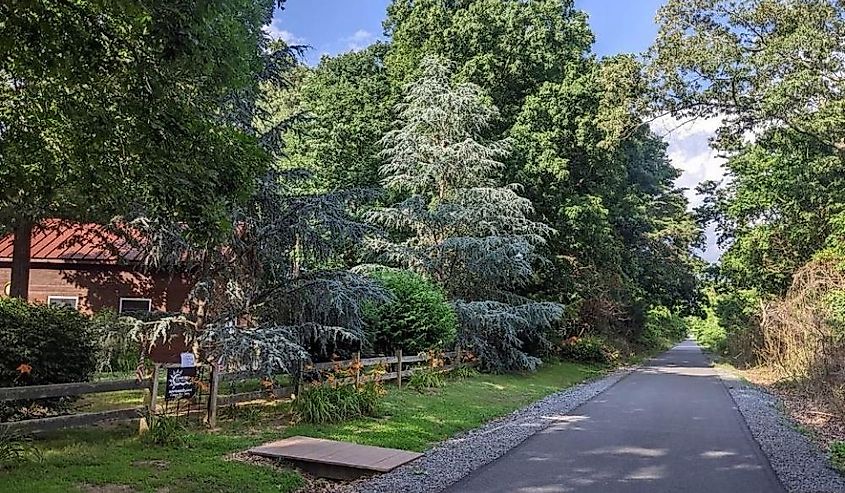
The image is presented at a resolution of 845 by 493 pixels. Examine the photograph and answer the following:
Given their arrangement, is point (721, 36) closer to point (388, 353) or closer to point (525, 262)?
point (525, 262)

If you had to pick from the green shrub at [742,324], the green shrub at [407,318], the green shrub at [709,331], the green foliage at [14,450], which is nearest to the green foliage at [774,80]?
the green shrub at [742,324]

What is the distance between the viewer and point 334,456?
818cm

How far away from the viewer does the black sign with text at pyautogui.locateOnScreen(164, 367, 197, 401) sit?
29.0ft

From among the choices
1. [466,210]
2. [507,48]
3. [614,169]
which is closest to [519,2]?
[507,48]

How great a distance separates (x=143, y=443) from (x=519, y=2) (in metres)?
24.2

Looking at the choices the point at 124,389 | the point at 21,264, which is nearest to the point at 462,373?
the point at 21,264

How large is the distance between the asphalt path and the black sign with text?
3.87 meters

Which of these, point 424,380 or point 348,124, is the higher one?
point 348,124

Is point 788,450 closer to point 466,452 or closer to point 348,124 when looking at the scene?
point 466,452

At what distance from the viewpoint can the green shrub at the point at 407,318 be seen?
53.9 ft

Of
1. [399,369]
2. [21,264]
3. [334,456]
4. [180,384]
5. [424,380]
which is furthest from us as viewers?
[424,380]

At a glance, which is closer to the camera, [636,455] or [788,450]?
[636,455]

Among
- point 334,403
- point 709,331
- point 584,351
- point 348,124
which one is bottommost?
point 334,403

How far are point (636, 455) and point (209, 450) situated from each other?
554cm
